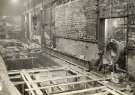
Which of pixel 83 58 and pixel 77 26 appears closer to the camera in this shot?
pixel 83 58

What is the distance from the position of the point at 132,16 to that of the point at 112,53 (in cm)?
121

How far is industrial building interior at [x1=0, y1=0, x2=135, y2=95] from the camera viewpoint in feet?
13.2

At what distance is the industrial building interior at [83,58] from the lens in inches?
158

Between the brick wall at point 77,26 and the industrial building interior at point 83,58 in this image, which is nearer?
the industrial building interior at point 83,58

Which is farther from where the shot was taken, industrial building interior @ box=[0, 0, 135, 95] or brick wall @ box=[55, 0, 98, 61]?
brick wall @ box=[55, 0, 98, 61]

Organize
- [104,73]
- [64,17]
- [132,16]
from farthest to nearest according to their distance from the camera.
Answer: [64,17] → [104,73] → [132,16]

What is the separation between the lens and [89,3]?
5.75 m

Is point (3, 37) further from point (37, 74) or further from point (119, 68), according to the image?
point (119, 68)

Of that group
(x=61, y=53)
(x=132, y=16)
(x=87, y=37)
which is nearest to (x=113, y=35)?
(x=87, y=37)

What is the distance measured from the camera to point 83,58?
616 cm

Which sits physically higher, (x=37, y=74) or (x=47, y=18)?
(x=47, y=18)

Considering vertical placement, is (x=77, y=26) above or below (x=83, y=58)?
above

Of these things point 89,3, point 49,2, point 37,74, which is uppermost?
point 49,2

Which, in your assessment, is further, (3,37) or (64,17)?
(3,37)
